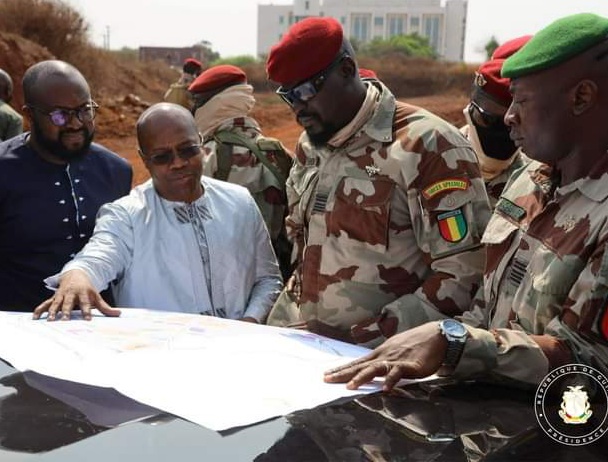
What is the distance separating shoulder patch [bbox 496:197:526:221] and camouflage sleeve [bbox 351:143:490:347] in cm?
21

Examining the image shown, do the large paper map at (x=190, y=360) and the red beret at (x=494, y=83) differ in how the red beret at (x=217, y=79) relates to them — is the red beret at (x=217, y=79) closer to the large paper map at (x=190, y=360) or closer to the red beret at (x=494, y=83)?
the red beret at (x=494, y=83)

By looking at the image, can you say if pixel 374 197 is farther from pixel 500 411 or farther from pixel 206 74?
pixel 206 74

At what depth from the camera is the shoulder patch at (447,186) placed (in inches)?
86.2

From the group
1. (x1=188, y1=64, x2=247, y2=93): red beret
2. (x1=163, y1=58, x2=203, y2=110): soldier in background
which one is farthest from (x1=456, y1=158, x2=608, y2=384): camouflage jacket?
(x1=163, y1=58, x2=203, y2=110): soldier in background

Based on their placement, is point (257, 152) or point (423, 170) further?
point (257, 152)

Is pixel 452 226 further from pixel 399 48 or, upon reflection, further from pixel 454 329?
pixel 399 48

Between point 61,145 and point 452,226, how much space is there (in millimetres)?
1746

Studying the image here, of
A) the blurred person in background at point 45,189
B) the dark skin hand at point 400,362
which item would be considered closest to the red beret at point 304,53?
the blurred person in background at point 45,189

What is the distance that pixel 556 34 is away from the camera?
1.69 metres

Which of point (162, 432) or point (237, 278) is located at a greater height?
point (162, 432)

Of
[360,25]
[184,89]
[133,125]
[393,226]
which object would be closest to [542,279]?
[393,226]

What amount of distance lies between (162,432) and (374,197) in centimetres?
125

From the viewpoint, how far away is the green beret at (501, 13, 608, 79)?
1655mm

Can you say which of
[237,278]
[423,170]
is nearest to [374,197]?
[423,170]
